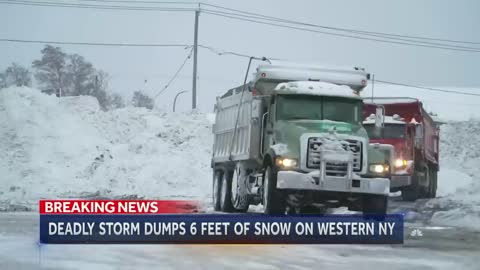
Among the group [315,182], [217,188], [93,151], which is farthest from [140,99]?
[315,182]

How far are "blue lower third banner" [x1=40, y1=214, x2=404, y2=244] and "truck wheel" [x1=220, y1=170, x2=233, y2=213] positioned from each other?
7.30 meters

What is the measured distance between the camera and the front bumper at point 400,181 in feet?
78.2

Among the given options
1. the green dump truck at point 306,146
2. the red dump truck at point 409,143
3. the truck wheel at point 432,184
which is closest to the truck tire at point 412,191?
the red dump truck at point 409,143

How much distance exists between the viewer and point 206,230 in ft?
38.2

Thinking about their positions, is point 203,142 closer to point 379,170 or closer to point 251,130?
point 251,130

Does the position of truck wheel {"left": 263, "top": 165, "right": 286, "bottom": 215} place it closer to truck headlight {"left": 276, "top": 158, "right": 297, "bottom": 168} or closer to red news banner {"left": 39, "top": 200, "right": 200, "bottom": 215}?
truck headlight {"left": 276, "top": 158, "right": 297, "bottom": 168}

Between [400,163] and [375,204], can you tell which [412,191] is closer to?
[400,163]

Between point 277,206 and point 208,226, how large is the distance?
10.6 feet

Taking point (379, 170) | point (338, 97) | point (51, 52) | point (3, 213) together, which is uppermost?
point (51, 52)

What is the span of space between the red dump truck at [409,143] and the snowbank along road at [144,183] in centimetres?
95

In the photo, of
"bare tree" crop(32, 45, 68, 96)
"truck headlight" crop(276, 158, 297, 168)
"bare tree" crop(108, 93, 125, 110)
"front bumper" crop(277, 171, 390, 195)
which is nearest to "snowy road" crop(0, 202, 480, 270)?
"front bumper" crop(277, 171, 390, 195)

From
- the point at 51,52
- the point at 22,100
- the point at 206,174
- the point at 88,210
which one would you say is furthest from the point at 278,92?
the point at 51,52

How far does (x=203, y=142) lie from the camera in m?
36.6

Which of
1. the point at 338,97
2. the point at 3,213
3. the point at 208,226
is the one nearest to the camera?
the point at 208,226
